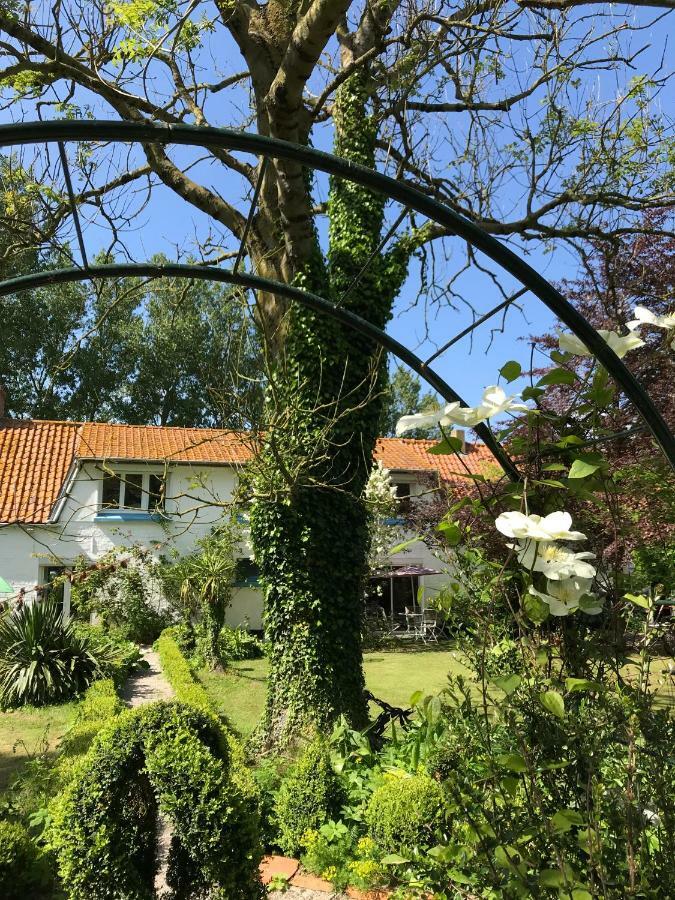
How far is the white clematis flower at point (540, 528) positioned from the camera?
1.49 meters

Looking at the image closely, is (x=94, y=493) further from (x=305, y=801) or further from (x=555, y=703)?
(x=555, y=703)

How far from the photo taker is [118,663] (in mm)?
10711

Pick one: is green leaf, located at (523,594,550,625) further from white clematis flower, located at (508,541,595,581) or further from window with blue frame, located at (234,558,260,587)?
window with blue frame, located at (234,558,260,587)

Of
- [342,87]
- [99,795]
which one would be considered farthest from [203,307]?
[99,795]

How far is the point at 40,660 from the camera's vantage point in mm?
10039

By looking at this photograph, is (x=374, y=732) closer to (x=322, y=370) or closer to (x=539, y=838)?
(x=322, y=370)

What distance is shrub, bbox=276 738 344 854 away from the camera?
454cm

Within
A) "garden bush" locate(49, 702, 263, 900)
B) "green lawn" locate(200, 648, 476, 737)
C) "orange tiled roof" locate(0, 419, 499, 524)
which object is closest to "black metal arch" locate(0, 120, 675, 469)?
"garden bush" locate(49, 702, 263, 900)

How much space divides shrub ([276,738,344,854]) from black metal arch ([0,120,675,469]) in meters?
3.75

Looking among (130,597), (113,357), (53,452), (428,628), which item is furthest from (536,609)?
(113,357)

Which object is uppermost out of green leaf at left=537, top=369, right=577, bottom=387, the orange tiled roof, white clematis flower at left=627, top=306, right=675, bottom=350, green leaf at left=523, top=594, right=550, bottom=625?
the orange tiled roof

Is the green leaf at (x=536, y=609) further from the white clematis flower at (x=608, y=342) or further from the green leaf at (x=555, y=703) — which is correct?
the white clematis flower at (x=608, y=342)

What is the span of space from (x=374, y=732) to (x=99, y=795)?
133 inches

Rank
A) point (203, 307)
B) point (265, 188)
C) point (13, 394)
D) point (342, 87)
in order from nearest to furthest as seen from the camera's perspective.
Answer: point (265, 188)
point (342, 87)
point (13, 394)
point (203, 307)
